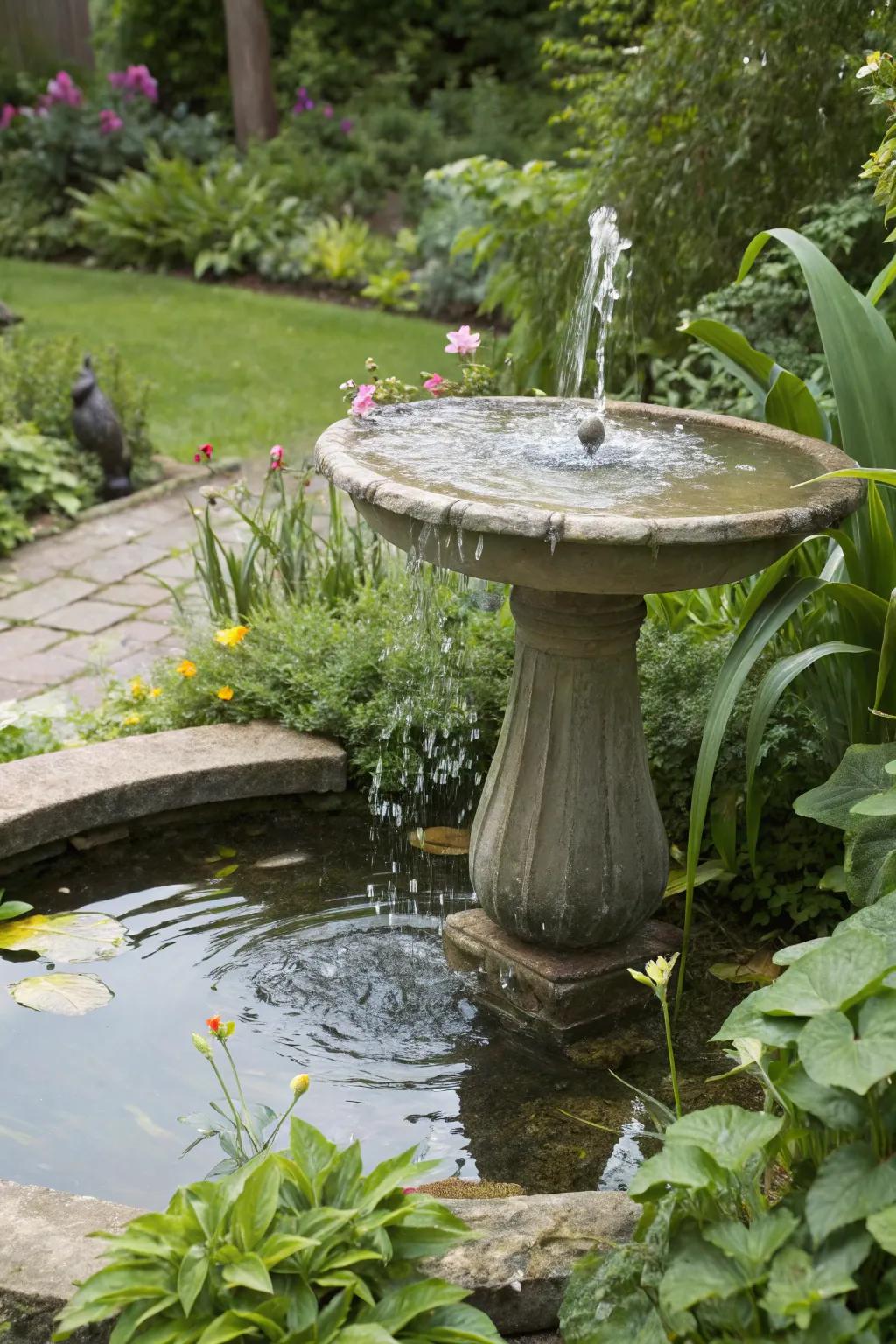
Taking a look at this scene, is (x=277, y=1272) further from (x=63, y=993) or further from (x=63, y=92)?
(x=63, y=92)

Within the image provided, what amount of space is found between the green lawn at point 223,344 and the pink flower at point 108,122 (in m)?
1.64

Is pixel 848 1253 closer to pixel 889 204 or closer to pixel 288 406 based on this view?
pixel 889 204

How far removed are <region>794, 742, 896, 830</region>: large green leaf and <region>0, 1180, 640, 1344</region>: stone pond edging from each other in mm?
787

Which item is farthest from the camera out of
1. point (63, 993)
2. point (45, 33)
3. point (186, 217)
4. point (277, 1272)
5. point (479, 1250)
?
point (45, 33)

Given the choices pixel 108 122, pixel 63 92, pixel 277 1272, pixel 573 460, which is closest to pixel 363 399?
pixel 573 460

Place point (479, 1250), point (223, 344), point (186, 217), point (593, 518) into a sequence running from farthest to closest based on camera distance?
point (186, 217) < point (223, 344) < point (593, 518) < point (479, 1250)

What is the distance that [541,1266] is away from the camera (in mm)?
1893

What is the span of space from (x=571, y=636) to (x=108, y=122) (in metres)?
11.7

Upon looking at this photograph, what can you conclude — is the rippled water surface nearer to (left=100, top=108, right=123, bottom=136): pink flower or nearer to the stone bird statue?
the stone bird statue

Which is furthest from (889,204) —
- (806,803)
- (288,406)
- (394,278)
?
(394,278)

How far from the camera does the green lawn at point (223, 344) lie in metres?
7.85

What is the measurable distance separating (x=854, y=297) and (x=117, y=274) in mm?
9888

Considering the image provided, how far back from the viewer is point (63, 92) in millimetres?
12953

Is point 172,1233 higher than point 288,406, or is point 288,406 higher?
point 172,1233
